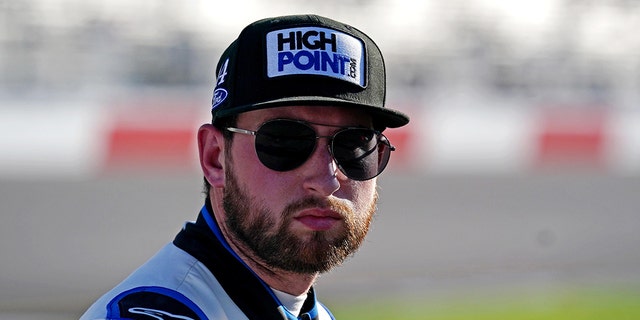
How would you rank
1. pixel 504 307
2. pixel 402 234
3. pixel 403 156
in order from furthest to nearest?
pixel 402 234 < pixel 403 156 < pixel 504 307

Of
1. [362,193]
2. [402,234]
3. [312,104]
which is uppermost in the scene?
[402,234]

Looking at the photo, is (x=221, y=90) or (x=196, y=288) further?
(x=221, y=90)

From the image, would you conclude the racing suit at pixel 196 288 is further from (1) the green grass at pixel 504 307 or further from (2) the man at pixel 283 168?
(1) the green grass at pixel 504 307

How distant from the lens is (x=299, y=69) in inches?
80.4

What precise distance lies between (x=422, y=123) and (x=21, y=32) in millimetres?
3996

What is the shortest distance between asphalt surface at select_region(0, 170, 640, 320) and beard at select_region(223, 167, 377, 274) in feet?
19.5

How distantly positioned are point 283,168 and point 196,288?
1.01 feet

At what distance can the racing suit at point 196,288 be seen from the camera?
183 centimetres

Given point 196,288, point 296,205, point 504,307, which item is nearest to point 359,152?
point 296,205

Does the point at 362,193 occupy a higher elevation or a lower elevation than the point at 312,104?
lower

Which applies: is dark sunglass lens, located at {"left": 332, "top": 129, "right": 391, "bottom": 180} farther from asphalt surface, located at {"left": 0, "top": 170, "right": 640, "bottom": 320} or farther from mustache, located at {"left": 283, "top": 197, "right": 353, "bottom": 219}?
asphalt surface, located at {"left": 0, "top": 170, "right": 640, "bottom": 320}

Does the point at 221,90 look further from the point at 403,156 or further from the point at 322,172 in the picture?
the point at 403,156

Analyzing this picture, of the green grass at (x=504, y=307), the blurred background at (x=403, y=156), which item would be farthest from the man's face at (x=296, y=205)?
the blurred background at (x=403, y=156)

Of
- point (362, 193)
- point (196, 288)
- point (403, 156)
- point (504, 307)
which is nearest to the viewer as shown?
point (196, 288)
